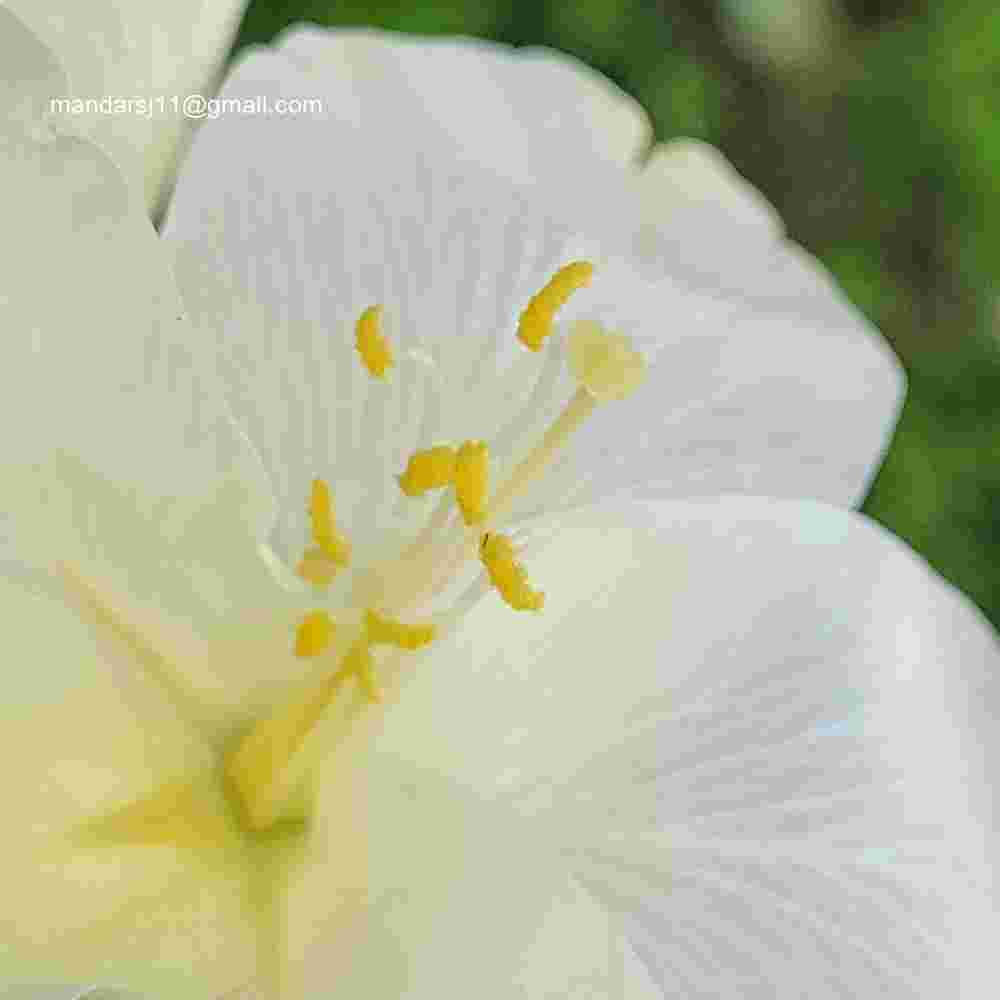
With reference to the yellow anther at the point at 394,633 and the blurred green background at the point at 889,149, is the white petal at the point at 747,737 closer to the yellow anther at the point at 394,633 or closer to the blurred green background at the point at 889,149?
the yellow anther at the point at 394,633

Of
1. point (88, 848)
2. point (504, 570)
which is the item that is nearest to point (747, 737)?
point (504, 570)

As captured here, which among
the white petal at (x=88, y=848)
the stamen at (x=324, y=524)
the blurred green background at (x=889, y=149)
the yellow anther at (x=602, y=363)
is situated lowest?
the blurred green background at (x=889, y=149)

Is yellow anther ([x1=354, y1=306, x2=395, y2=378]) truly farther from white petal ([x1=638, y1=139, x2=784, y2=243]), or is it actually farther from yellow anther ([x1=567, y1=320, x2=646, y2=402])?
white petal ([x1=638, y1=139, x2=784, y2=243])

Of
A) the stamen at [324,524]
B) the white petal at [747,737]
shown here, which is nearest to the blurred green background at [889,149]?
the white petal at [747,737]

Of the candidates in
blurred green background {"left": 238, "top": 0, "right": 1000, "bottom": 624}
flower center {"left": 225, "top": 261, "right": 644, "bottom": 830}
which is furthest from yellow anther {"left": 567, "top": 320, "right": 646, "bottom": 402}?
blurred green background {"left": 238, "top": 0, "right": 1000, "bottom": 624}

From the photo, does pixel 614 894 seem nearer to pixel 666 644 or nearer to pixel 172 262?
pixel 666 644

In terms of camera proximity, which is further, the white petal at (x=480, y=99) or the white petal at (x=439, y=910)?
the white petal at (x=480, y=99)
